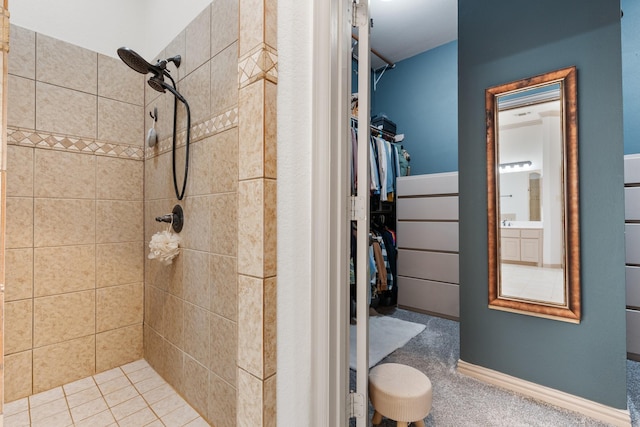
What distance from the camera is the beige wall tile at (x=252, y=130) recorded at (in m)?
0.82

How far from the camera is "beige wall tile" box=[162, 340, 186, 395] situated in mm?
1537

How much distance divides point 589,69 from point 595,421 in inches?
69.6

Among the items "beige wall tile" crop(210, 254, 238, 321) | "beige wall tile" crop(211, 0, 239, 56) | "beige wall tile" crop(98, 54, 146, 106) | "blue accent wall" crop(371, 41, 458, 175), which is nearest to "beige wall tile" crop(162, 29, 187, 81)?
"beige wall tile" crop(211, 0, 239, 56)

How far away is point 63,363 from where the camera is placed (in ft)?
5.40

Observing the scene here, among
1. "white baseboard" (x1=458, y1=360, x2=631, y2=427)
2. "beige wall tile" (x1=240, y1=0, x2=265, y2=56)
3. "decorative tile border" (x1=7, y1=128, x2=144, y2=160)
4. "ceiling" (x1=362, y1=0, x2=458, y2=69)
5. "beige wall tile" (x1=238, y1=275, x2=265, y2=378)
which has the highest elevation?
"ceiling" (x1=362, y1=0, x2=458, y2=69)

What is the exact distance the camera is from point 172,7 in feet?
5.38

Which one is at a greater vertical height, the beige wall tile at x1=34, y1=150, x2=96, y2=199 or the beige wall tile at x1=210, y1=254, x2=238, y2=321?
the beige wall tile at x1=34, y1=150, x2=96, y2=199

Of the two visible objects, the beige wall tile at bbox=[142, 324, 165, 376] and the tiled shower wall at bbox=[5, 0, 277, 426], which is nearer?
the tiled shower wall at bbox=[5, 0, 277, 426]

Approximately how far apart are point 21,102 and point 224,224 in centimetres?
131

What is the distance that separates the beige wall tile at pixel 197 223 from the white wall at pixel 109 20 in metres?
0.93

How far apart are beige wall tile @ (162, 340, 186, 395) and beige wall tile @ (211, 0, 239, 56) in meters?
1.51

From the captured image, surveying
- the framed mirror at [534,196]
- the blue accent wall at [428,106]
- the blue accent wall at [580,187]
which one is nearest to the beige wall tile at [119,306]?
the blue accent wall at [580,187]

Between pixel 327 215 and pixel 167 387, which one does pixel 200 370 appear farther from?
pixel 327 215

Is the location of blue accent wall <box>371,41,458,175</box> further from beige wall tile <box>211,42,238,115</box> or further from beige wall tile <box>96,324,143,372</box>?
beige wall tile <box>96,324,143,372</box>
